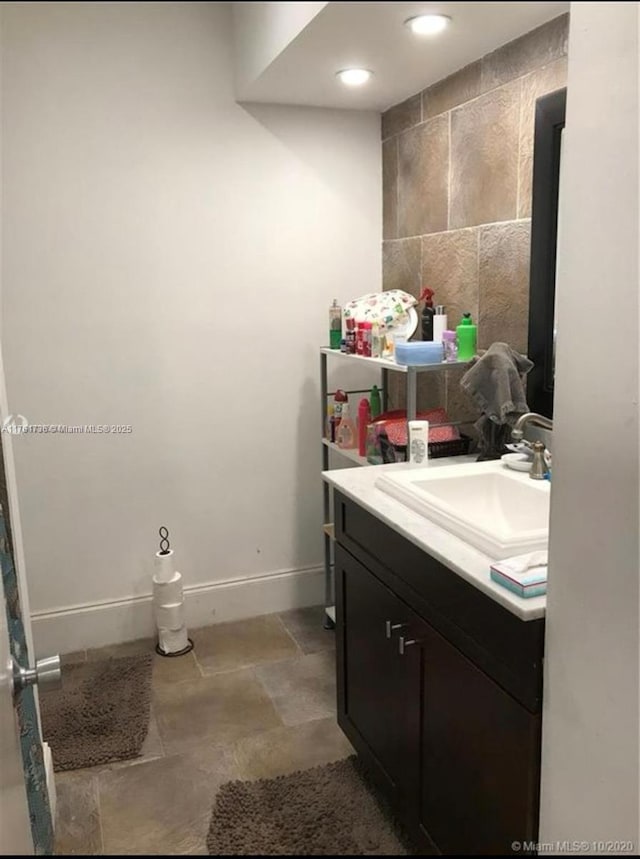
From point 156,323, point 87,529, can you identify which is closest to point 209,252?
point 156,323

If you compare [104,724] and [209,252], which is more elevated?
[209,252]

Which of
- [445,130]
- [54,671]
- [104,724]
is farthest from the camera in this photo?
[445,130]

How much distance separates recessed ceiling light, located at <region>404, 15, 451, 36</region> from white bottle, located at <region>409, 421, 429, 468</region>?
1464mm

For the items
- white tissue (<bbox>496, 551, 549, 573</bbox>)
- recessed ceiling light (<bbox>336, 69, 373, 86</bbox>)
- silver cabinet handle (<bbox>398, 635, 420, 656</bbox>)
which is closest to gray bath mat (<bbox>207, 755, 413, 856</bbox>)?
recessed ceiling light (<bbox>336, 69, 373, 86</bbox>)

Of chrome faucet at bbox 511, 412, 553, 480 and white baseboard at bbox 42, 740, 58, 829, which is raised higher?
chrome faucet at bbox 511, 412, 553, 480

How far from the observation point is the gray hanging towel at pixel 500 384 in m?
1.57

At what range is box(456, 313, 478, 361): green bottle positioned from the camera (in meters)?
1.81

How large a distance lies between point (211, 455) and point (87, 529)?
0.40 metres

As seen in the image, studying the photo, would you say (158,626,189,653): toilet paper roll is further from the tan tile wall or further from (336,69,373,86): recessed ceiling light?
(336,69,373,86): recessed ceiling light

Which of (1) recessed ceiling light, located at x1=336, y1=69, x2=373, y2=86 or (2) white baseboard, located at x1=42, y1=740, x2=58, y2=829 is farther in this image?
(2) white baseboard, located at x1=42, y1=740, x2=58, y2=829

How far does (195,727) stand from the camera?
116 centimetres

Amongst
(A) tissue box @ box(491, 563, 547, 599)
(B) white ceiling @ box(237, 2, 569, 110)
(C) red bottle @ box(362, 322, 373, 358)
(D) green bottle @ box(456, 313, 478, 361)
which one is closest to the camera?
(B) white ceiling @ box(237, 2, 569, 110)

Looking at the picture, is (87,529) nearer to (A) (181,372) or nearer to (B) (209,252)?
(A) (181,372)

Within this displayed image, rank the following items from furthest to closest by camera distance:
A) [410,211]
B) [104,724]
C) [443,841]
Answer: [410,211] → [104,724] → [443,841]
